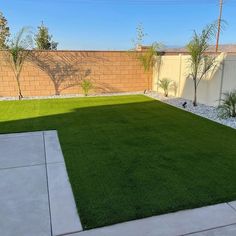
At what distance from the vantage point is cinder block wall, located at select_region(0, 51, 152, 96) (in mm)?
9570

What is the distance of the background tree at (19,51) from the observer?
8.66 m

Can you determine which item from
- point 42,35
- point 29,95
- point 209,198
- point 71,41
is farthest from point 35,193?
point 42,35

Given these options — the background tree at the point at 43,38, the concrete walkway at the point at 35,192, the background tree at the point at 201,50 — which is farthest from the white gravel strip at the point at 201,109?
the background tree at the point at 43,38

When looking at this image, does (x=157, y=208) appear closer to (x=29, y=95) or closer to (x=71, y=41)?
(x=29, y=95)

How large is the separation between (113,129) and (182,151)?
1755mm

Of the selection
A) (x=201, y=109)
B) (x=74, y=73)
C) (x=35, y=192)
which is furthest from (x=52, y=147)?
(x=74, y=73)

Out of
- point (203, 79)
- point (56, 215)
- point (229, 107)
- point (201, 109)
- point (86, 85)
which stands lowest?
point (56, 215)

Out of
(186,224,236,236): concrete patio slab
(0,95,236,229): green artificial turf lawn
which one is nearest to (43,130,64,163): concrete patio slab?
(0,95,236,229): green artificial turf lawn

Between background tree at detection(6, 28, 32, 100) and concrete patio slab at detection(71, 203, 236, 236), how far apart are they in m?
8.10

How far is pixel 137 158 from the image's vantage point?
378 centimetres

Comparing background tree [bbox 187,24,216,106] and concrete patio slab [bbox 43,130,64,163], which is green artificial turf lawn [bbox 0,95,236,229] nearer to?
concrete patio slab [bbox 43,130,64,163]

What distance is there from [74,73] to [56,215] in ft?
27.2

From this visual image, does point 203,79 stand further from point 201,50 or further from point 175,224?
point 175,224

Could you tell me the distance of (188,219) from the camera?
2342 millimetres
